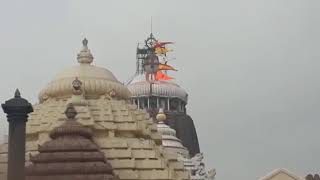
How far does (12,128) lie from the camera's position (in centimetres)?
2500

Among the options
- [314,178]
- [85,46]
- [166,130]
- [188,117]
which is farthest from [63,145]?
[188,117]

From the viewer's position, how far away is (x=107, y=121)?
1645 inches

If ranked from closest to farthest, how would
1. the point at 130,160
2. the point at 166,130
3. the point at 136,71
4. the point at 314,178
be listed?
1. the point at 130,160
2. the point at 314,178
3. the point at 166,130
4. the point at 136,71

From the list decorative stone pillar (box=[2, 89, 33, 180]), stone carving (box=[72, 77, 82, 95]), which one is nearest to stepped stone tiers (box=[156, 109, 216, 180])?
stone carving (box=[72, 77, 82, 95])

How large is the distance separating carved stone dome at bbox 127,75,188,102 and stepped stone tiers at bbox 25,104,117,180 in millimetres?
47669

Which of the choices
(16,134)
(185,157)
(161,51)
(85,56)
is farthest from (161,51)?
(16,134)

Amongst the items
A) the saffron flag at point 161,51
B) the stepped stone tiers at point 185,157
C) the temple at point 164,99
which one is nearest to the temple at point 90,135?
the stepped stone tiers at point 185,157

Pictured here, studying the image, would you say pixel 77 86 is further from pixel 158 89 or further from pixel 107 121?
pixel 158 89

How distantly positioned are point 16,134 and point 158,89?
5968 centimetres

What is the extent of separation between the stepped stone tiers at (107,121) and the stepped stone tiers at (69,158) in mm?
1712

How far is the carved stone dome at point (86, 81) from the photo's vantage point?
44.4m

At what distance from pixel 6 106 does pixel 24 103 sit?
1.71 ft

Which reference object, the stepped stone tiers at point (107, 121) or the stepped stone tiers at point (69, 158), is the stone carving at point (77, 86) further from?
the stepped stone tiers at point (69, 158)

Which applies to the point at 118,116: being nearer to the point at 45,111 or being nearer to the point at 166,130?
the point at 45,111
